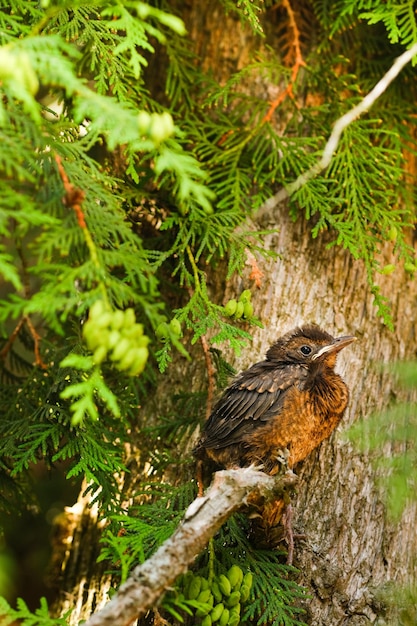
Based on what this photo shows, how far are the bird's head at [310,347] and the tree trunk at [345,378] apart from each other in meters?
0.26

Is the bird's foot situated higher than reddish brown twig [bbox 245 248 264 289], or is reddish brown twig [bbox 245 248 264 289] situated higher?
reddish brown twig [bbox 245 248 264 289]

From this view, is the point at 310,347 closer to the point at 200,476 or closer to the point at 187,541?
the point at 200,476

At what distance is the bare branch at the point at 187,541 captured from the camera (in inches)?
74.3

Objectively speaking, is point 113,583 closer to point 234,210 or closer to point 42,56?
point 234,210

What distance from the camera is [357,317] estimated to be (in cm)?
341

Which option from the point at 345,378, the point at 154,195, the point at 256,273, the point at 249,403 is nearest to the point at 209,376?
the point at 249,403

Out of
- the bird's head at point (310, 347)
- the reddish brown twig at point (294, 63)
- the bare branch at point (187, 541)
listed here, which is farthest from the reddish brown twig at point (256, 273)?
the bare branch at point (187, 541)

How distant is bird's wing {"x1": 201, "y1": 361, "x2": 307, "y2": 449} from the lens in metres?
2.81

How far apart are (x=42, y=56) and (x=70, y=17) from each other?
4.00 ft

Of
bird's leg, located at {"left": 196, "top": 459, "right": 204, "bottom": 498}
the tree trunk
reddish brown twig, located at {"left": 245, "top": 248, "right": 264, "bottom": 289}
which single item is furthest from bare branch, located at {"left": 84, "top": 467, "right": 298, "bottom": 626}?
reddish brown twig, located at {"left": 245, "top": 248, "right": 264, "bottom": 289}

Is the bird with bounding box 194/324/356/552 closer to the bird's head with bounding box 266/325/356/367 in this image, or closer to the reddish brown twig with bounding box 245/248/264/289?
the bird's head with bounding box 266/325/356/367

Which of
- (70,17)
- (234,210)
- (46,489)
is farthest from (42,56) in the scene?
(46,489)

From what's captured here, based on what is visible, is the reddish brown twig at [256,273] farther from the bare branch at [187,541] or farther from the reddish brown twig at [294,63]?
the bare branch at [187,541]

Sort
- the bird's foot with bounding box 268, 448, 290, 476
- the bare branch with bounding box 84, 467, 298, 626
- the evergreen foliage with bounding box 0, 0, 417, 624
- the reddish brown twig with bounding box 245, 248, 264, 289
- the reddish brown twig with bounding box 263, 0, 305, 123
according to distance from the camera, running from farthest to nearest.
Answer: the reddish brown twig with bounding box 263, 0, 305, 123
the reddish brown twig with bounding box 245, 248, 264, 289
the bird's foot with bounding box 268, 448, 290, 476
the evergreen foliage with bounding box 0, 0, 417, 624
the bare branch with bounding box 84, 467, 298, 626
